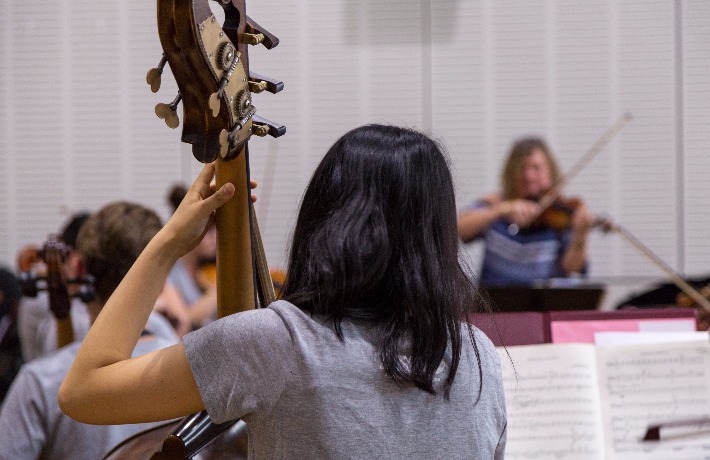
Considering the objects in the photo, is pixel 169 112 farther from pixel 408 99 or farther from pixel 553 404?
pixel 408 99

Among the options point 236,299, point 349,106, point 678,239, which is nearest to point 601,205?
point 678,239

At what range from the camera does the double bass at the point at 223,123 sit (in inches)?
39.4

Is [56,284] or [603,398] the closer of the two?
[603,398]

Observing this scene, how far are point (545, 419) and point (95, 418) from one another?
2.85 feet

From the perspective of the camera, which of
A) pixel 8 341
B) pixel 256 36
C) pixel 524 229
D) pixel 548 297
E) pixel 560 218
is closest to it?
pixel 256 36

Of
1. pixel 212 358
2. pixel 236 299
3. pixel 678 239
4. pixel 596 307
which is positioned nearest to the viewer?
pixel 212 358

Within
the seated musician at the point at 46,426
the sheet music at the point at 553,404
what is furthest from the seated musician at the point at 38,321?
the sheet music at the point at 553,404

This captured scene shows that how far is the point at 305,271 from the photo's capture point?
1.05 meters

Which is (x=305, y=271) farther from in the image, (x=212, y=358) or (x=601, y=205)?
(x=601, y=205)

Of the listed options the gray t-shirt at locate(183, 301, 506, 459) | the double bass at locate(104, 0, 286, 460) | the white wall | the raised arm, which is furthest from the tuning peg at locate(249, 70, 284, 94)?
the white wall

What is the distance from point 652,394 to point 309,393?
89 cm

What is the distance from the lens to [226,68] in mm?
1040

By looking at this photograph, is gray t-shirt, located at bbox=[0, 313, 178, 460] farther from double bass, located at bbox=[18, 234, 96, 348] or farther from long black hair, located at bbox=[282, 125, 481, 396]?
long black hair, located at bbox=[282, 125, 481, 396]

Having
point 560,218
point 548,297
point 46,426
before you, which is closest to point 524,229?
point 560,218
